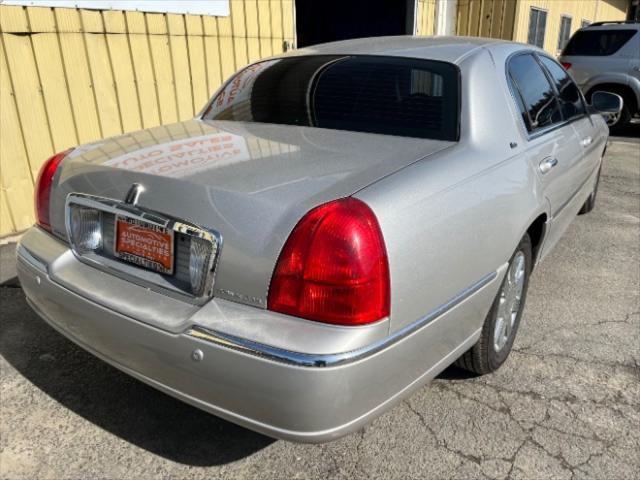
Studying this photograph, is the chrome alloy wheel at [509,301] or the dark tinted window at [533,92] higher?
the dark tinted window at [533,92]

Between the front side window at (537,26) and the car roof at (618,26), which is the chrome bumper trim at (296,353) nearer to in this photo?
the car roof at (618,26)

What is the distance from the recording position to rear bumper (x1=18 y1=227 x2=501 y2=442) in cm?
162

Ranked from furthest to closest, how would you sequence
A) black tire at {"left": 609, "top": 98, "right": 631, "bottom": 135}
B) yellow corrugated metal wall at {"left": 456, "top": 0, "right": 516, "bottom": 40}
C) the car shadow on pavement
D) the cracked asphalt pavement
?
yellow corrugated metal wall at {"left": 456, "top": 0, "right": 516, "bottom": 40} < black tire at {"left": 609, "top": 98, "right": 631, "bottom": 135} < the car shadow on pavement < the cracked asphalt pavement

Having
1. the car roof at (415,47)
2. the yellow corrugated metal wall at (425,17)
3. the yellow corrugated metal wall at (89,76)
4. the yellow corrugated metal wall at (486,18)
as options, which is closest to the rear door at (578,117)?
the car roof at (415,47)

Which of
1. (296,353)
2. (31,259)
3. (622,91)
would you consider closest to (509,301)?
(296,353)

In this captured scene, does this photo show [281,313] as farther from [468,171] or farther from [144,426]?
[144,426]

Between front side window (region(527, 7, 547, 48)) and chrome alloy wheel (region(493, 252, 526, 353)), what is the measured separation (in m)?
12.1

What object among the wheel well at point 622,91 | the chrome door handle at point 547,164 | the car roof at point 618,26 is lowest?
the wheel well at point 622,91

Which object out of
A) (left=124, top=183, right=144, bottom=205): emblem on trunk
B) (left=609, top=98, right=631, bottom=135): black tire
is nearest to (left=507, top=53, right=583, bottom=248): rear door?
(left=124, top=183, right=144, bottom=205): emblem on trunk

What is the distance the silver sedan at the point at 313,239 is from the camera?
165 centimetres

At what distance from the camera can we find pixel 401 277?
173 centimetres

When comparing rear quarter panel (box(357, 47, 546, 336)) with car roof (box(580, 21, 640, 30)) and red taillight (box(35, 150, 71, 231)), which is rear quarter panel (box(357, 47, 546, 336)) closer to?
red taillight (box(35, 150, 71, 231))

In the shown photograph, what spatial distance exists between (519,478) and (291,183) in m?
1.39

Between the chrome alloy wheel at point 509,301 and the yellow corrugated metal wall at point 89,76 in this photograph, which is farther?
the yellow corrugated metal wall at point 89,76
